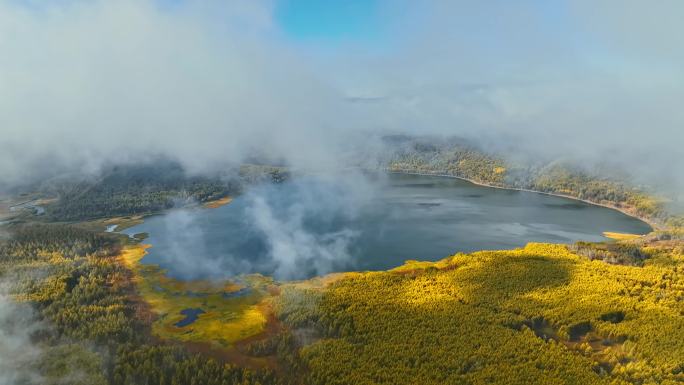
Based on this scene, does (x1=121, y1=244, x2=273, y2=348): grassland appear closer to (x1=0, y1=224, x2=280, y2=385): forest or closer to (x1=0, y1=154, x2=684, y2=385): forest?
(x1=0, y1=154, x2=684, y2=385): forest

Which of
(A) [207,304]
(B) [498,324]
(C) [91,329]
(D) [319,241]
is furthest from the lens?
(D) [319,241]

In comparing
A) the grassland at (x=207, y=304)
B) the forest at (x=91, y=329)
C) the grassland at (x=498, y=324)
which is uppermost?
the grassland at (x=498, y=324)

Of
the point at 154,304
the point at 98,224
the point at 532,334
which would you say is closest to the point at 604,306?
the point at 532,334

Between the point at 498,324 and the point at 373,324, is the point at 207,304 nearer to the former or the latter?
→ the point at 373,324

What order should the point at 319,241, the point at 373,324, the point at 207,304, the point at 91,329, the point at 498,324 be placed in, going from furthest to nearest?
the point at 319,241
the point at 207,304
the point at 498,324
the point at 373,324
the point at 91,329

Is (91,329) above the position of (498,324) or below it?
below

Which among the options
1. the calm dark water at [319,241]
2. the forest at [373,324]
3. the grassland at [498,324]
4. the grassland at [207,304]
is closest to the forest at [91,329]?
the forest at [373,324]

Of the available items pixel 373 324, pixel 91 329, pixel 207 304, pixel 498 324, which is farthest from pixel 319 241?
pixel 91 329

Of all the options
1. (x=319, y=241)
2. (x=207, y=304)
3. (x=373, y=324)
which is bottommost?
(x=207, y=304)

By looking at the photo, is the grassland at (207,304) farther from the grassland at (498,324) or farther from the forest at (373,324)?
the grassland at (498,324)

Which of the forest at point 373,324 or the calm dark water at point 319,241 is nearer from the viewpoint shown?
the forest at point 373,324

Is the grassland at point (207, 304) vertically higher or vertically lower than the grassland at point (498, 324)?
lower
